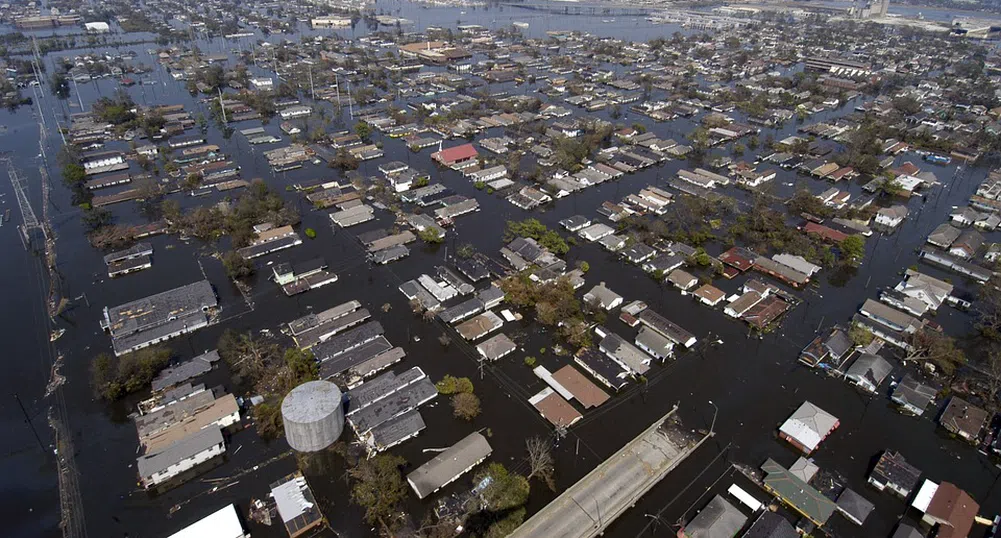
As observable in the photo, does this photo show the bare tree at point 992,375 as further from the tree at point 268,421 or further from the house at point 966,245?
the tree at point 268,421

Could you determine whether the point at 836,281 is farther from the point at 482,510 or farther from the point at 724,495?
the point at 482,510

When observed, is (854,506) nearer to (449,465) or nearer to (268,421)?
(449,465)

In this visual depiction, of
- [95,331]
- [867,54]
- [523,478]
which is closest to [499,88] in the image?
[95,331]

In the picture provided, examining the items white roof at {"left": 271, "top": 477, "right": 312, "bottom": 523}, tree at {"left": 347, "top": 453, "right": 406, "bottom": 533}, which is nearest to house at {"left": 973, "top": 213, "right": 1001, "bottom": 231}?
tree at {"left": 347, "top": 453, "right": 406, "bottom": 533}

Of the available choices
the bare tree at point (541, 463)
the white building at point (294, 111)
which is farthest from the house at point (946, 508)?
the white building at point (294, 111)

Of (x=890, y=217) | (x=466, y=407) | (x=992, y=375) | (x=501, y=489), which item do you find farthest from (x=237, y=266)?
(x=890, y=217)

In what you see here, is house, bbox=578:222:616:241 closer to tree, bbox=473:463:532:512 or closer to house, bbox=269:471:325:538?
tree, bbox=473:463:532:512
